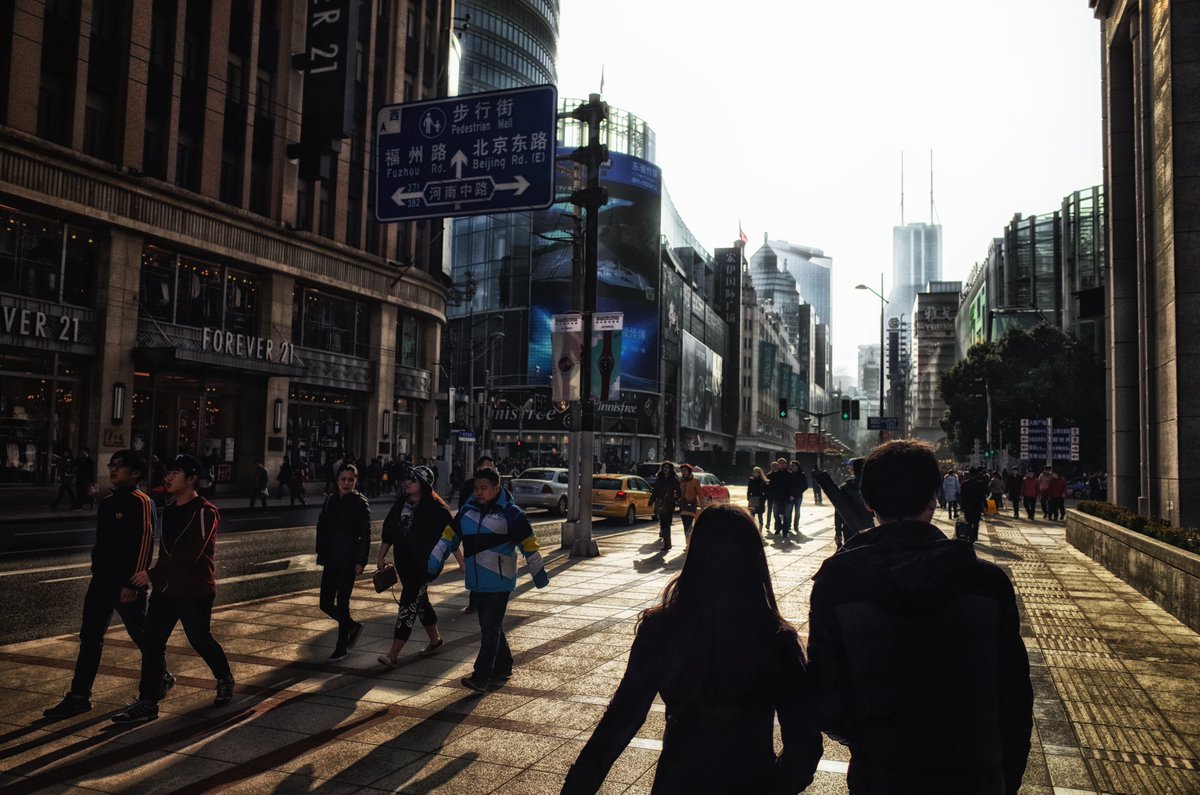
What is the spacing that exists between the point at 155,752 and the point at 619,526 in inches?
792

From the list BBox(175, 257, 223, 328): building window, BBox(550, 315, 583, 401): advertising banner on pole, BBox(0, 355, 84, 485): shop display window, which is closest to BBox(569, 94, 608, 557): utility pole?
BBox(550, 315, 583, 401): advertising banner on pole

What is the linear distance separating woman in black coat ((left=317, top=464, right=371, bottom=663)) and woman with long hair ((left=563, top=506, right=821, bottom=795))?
19.2 feet

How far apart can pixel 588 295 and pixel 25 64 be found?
58.7ft

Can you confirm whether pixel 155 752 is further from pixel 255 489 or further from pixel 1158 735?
pixel 255 489

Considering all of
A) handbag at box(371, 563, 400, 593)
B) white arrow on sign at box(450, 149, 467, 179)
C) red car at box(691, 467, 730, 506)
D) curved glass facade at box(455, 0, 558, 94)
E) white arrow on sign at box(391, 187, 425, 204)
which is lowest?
handbag at box(371, 563, 400, 593)

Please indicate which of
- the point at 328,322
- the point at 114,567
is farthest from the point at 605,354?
the point at 328,322

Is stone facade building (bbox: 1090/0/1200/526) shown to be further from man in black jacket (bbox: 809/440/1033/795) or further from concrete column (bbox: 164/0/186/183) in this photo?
concrete column (bbox: 164/0/186/183)

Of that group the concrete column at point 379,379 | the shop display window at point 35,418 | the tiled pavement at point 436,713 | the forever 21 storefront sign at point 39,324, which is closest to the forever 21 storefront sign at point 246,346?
the forever 21 storefront sign at point 39,324

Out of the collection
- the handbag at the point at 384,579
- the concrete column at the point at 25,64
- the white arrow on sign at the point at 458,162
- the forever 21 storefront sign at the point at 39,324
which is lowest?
the handbag at the point at 384,579

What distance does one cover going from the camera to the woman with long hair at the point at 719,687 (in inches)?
101

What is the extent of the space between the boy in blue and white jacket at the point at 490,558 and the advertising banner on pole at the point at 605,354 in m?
9.74

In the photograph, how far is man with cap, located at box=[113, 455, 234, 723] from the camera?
20.4 feet

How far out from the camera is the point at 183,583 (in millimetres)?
6293

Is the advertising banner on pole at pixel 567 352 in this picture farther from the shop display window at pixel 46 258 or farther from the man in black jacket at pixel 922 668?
the shop display window at pixel 46 258
